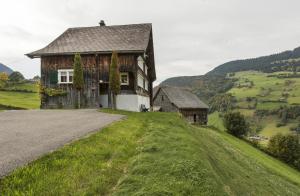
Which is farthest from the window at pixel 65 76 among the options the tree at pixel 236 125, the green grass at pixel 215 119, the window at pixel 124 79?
the green grass at pixel 215 119

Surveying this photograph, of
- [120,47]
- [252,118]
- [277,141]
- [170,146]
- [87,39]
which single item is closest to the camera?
[170,146]

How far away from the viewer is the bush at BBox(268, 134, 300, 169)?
2313 inches

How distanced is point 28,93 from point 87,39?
5448 cm

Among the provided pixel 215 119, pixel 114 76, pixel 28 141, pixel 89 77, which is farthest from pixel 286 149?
pixel 215 119

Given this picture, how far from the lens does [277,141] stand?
63.8 meters

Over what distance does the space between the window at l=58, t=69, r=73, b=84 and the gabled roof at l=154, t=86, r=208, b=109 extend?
108 ft

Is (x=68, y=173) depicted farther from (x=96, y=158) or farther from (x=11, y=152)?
(x=11, y=152)

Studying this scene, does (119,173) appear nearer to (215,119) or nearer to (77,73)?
(77,73)

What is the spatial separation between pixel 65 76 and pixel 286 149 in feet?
151

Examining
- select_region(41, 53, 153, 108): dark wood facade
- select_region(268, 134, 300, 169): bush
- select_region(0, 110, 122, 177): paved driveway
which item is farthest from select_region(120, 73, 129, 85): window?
select_region(268, 134, 300, 169): bush

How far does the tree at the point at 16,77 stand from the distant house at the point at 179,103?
53779 mm

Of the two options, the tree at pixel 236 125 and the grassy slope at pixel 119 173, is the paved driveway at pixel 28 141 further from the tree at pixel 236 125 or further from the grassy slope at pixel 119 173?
the tree at pixel 236 125

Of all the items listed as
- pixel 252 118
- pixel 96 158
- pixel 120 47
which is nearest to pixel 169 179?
pixel 96 158

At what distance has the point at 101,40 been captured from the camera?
1481 inches
